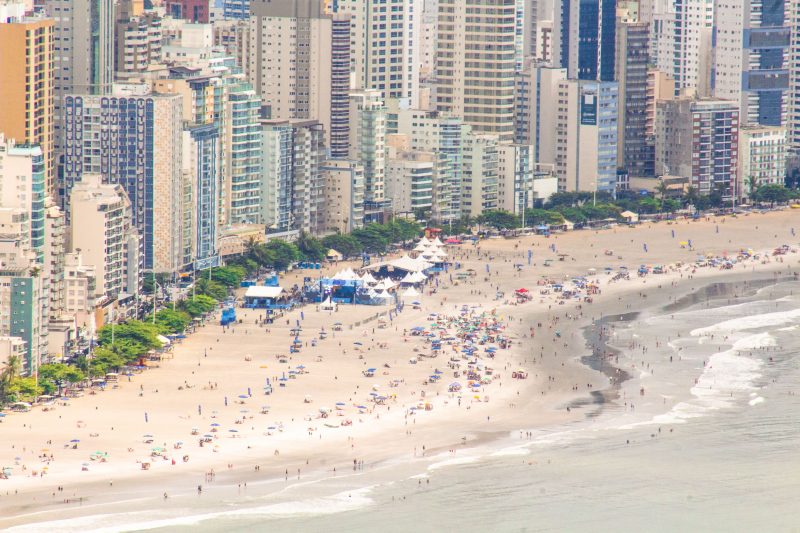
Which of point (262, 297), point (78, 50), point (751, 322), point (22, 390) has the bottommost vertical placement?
point (22, 390)

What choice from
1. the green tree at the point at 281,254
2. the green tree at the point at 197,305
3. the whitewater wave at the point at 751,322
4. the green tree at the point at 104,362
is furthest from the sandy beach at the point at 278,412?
the green tree at the point at 281,254

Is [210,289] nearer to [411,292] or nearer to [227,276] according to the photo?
[227,276]

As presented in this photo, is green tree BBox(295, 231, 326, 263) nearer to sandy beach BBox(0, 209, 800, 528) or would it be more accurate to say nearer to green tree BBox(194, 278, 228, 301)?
green tree BBox(194, 278, 228, 301)

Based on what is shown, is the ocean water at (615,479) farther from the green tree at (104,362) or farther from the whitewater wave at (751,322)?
the green tree at (104,362)

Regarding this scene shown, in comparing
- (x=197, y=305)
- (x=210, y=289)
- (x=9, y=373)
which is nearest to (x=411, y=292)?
(x=210, y=289)

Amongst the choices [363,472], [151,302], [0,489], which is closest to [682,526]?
[363,472]

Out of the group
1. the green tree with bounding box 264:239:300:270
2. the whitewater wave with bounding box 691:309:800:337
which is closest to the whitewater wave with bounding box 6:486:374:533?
the whitewater wave with bounding box 691:309:800:337
